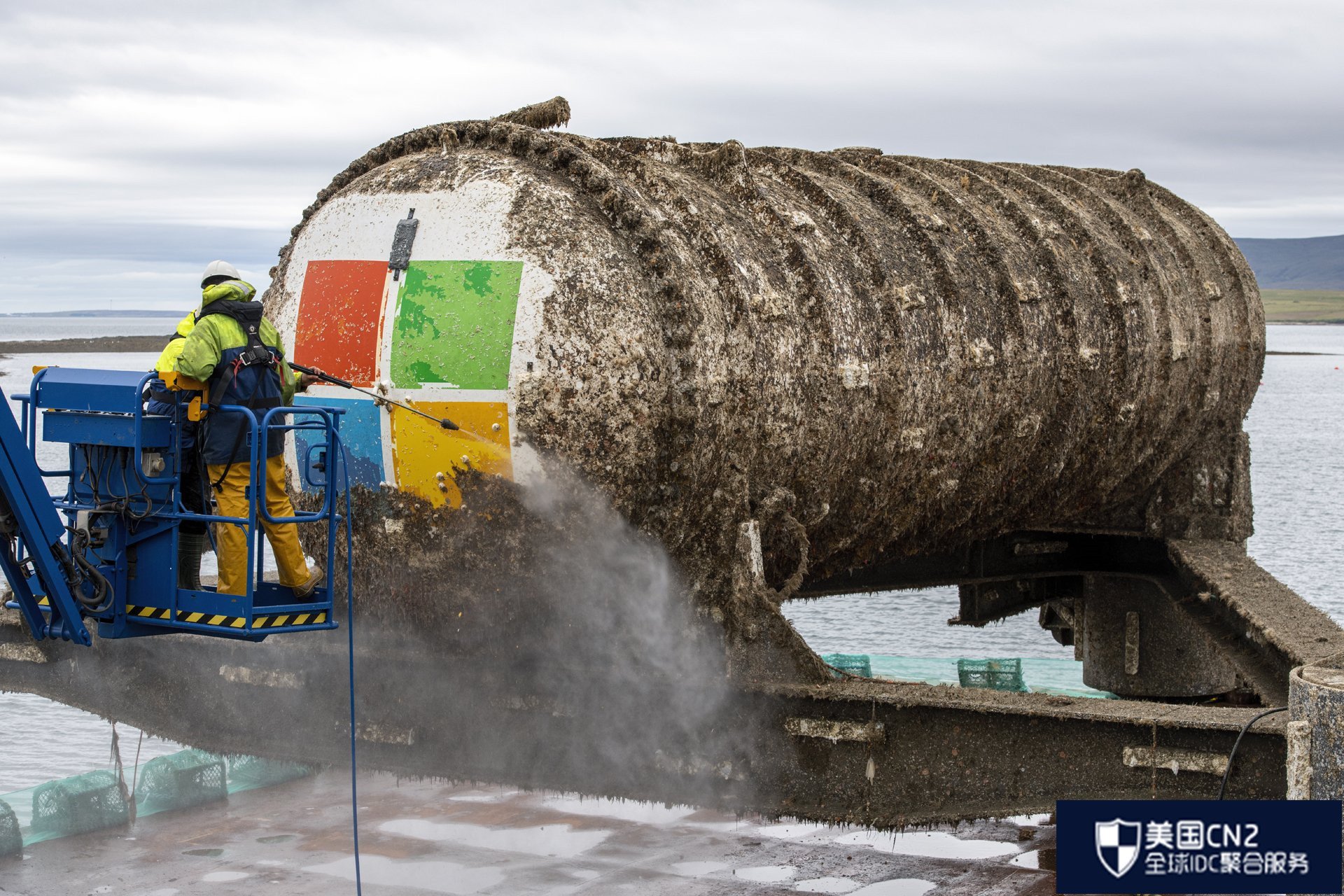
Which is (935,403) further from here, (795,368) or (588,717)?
(588,717)

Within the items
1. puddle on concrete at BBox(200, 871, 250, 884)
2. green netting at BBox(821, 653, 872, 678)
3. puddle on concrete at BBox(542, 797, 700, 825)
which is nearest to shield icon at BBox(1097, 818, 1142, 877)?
puddle on concrete at BBox(542, 797, 700, 825)

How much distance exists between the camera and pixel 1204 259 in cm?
1062

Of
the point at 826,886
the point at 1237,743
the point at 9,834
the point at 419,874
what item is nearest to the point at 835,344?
the point at 1237,743

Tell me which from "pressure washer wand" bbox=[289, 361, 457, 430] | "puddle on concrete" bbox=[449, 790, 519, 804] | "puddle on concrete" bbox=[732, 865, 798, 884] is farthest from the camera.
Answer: "puddle on concrete" bbox=[449, 790, 519, 804]

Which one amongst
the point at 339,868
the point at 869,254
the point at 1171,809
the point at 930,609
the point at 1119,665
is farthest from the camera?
the point at 930,609

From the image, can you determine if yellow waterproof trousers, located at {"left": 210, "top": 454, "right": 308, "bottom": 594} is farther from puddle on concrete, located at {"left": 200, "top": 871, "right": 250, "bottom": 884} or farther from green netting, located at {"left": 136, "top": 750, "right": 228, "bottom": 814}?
green netting, located at {"left": 136, "top": 750, "right": 228, "bottom": 814}

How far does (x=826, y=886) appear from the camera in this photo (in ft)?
31.0

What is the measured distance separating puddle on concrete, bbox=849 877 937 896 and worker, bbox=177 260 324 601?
4.78m

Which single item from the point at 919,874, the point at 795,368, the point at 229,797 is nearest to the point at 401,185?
the point at 795,368

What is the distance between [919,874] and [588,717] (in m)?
4.22

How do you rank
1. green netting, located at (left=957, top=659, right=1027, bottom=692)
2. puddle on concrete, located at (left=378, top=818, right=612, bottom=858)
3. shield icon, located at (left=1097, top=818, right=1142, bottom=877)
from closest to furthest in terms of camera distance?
shield icon, located at (left=1097, top=818, right=1142, bottom=877)
puddle on concrete, located at (left=378, top=818, right=612, bottom=858)
green netting, located at (left=957, top=659, right=1027, bottom=692)

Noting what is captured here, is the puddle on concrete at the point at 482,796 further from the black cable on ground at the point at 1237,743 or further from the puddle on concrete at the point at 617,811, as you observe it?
the black cable on ground at the point at 1237,743

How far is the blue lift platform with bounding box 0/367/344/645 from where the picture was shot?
618 cm

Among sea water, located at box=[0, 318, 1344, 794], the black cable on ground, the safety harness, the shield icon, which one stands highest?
the safety harness
